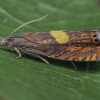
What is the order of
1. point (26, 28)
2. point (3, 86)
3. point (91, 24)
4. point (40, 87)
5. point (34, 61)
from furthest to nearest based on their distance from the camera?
point (91, 24) < point (26, 28) < point (34, 61) < point (40, 87) < point (3, 86)

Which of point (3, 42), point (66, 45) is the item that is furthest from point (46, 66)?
point (3, 42)

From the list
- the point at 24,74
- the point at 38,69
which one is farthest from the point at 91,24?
the point at 24,74

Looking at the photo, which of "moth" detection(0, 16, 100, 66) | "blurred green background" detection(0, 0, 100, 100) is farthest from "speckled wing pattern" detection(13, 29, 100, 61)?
"blurred green background" detection(0, 0, 100, 100)

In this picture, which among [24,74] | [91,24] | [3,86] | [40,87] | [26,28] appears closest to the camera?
[3,86]

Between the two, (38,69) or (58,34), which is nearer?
(38,69)

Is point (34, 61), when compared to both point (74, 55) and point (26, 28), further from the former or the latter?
point (26, 28)

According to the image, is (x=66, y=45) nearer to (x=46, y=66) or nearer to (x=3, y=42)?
(x=46, y=66)

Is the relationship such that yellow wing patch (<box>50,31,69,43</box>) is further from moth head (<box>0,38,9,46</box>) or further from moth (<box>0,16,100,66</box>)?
moth head (<box>0,38,9,46</box>)
